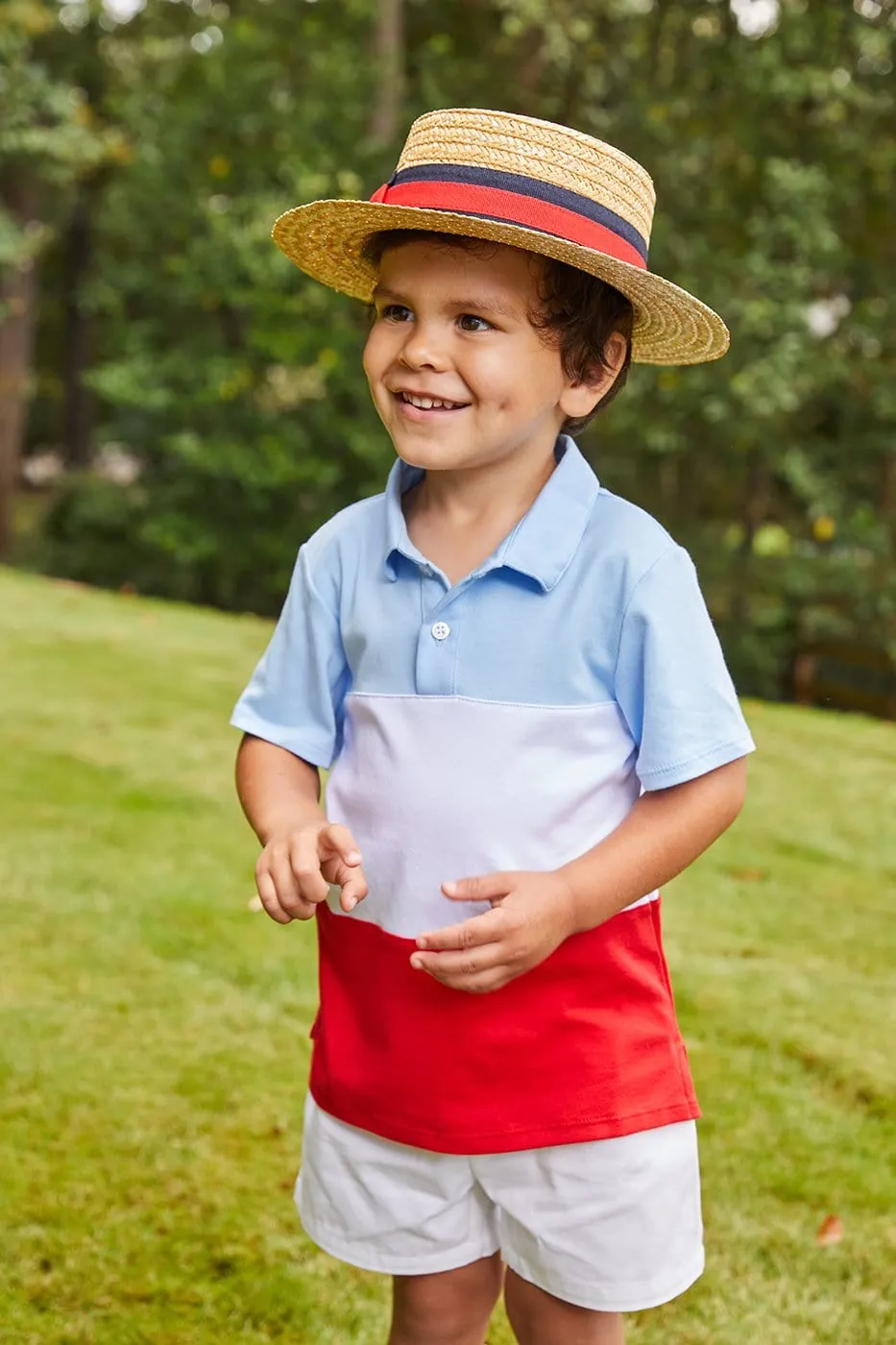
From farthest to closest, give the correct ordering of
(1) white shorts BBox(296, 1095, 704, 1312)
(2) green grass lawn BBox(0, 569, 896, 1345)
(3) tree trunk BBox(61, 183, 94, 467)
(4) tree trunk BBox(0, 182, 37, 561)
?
(3) tree trunk BBox(61, 183, 94, 467) → (4) tree trunk BBox(0, 182, 37, 561) → (2) green grass lawn BBox(0, 569, 896, 1345) → (1) white shorts BBox(296, 1095, 704, 1312)

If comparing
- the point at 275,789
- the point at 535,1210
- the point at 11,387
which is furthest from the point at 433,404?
the point at 11,387

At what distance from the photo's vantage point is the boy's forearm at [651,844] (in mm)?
1730

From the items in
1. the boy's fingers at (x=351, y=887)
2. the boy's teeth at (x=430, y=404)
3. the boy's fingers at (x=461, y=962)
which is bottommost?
the boy's fingers at (x=461, y=962)

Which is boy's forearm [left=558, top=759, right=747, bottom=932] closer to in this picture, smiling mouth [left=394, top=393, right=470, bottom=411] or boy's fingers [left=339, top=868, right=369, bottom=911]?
boy's fingers [left=339, top=868, right=369, bottom=911]

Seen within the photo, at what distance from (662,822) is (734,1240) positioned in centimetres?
141

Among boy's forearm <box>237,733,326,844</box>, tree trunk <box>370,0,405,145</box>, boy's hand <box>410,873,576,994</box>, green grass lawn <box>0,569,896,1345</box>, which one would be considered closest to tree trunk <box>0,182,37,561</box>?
tree trunk <box>370,0,405,145</box>

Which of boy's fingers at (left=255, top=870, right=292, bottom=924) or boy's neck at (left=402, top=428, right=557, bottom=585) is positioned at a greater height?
boy's neck at (left=402, top=428, right=557, bottom=585)

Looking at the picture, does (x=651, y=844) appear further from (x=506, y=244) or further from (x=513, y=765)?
(x=506, y=244)

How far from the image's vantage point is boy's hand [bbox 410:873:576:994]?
160 cm

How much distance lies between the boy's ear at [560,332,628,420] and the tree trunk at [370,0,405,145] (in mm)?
Answer: 13366

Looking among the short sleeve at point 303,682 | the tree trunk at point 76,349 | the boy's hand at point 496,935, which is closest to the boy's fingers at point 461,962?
the boy's hand at point 496,935

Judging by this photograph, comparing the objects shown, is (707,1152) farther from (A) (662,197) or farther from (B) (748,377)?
(A) (662,197)

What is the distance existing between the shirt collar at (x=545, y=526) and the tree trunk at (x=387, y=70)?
13426 mm

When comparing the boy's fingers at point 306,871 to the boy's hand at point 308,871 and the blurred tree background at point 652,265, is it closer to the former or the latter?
the boy's hand at point 308,871
